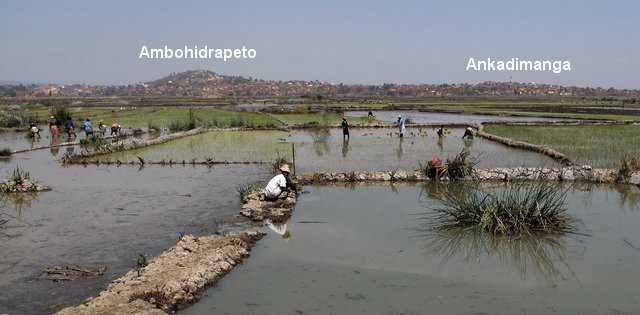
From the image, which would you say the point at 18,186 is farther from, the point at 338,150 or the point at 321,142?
the point at 321,142

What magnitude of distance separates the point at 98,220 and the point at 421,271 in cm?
564

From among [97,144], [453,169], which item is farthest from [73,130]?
[453,169]

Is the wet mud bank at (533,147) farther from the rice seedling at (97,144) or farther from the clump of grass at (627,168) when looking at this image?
the rice seedling at (97,144)

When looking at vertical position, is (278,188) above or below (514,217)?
above

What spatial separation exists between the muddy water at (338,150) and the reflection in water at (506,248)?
701 centimetres

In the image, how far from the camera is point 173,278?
6.32 m

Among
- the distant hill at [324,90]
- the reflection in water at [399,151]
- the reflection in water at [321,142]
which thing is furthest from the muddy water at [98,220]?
the distant hill at [324,90]

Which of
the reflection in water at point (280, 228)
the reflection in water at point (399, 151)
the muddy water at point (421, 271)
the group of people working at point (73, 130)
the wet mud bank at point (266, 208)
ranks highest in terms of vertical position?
the group of people working at point (73, 130)

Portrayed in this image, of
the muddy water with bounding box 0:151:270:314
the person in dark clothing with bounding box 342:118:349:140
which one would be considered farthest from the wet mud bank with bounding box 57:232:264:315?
the person in dark clothing with bounding box 342:118:349:140

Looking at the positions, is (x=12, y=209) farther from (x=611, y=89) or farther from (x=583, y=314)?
(x=611, y=89)

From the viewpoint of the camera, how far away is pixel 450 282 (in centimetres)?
648

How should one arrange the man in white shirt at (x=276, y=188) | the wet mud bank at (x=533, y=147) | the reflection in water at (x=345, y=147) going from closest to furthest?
the man in white shirt at (x=276, y=188)
the wet mud bank at (x=533, y=147)
the reflection in water at (x=345, y=147)

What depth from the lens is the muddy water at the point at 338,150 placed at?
53.4 feet

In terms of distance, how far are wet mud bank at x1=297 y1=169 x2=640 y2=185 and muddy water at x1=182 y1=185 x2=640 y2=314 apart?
305 centimetres
